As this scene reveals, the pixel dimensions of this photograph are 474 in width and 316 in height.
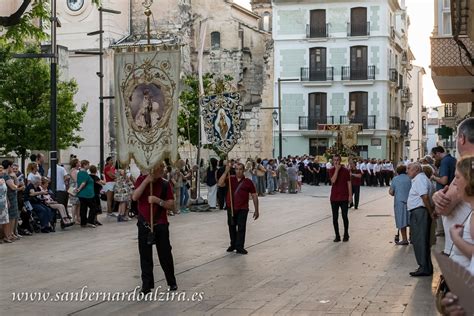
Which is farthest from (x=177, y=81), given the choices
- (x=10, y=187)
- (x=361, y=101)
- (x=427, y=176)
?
(x=361, y=101)

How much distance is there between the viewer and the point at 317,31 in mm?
56156

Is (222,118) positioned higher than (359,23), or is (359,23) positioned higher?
(359,23)

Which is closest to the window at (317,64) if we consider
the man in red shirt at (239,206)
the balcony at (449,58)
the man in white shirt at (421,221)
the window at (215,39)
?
the window at (215,39)

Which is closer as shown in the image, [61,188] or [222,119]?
[222,119]

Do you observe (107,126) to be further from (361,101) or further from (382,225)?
(382,225)

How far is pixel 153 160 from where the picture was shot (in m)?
10.8

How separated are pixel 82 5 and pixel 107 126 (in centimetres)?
Result: 767

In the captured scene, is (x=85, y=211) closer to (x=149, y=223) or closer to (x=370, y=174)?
(x=149, y=223)

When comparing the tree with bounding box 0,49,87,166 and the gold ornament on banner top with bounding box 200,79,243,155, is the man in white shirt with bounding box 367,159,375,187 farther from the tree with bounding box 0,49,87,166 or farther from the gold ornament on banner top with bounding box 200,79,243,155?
the gold ornament on banner top with bounding box 200,79,243,155

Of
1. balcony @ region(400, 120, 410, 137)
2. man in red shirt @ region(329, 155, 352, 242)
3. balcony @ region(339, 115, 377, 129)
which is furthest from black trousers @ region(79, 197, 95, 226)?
balcony @ region(400, 120, 410, 137)

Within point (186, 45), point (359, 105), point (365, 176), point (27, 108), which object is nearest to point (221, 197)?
point (27, 108)

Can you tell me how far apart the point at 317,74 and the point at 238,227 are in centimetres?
4260

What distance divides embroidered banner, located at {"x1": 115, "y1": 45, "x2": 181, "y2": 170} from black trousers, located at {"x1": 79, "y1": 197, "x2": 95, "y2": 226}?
28.2ft

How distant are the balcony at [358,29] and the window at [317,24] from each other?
1.77 meters
